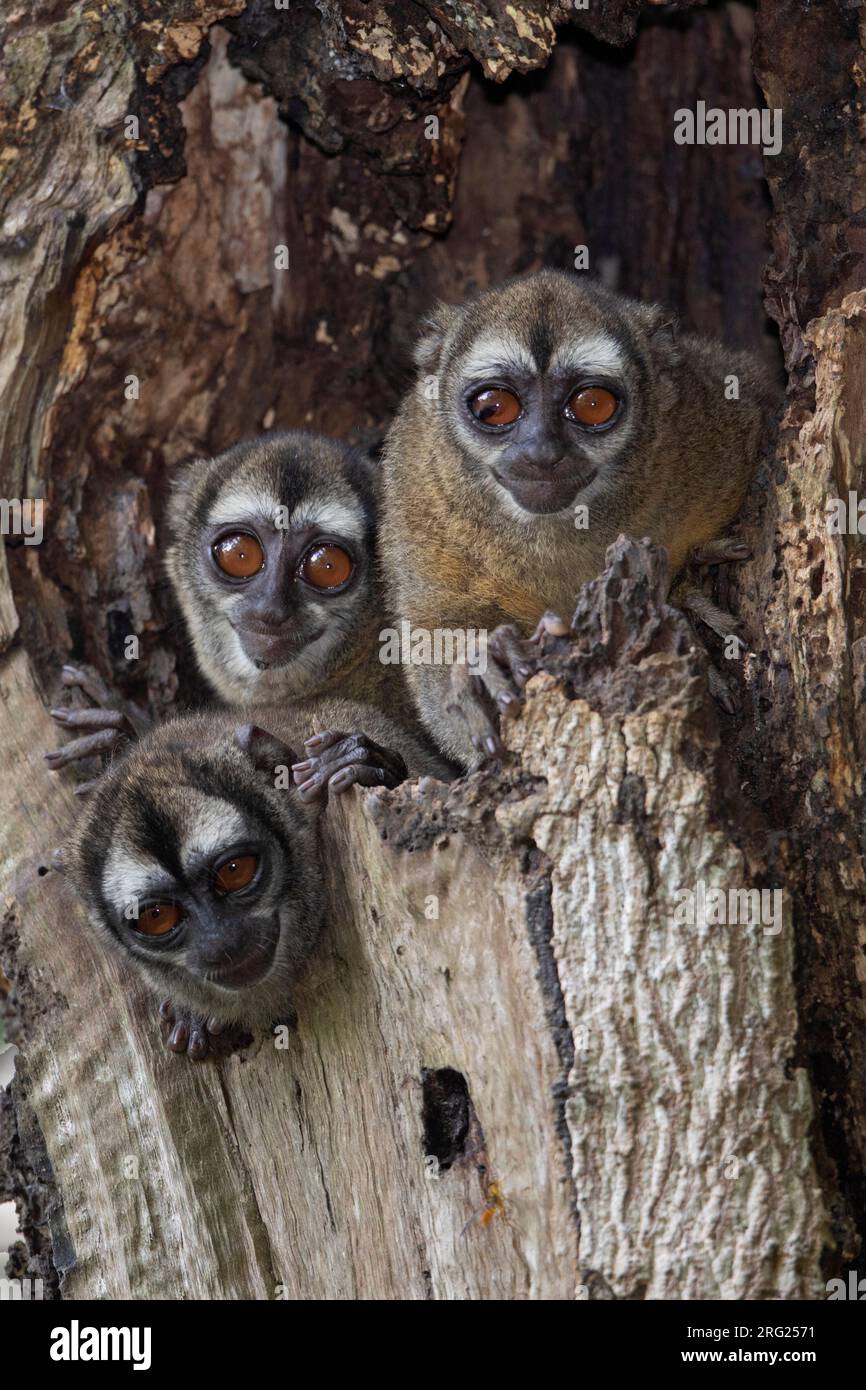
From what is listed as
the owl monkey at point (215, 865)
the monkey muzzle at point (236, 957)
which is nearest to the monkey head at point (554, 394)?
the owl monkey at point (215, 865)

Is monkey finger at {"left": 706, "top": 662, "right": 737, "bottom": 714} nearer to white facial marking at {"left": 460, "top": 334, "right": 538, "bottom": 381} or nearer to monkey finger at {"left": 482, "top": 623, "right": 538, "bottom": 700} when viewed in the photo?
monkey finger at {"left": 482, "top": 623, "right": 538, "bottom": 700}

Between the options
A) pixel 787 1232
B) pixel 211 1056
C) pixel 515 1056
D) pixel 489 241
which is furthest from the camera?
pixel 489 241

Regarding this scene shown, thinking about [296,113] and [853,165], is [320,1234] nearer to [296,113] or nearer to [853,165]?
[853,165]

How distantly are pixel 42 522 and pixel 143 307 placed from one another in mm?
962

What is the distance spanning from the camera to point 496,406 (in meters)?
4.68

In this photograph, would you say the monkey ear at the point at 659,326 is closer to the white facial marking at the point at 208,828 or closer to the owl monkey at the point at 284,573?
the owl monkey at the point at 284,573

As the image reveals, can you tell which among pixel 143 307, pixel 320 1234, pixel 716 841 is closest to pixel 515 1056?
pixel 716 841

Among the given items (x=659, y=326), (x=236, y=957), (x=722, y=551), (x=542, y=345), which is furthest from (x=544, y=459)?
(x=236, y=957)

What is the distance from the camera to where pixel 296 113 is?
18.1 ft

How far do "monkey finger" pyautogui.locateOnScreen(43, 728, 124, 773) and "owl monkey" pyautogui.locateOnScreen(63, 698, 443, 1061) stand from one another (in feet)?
1.17

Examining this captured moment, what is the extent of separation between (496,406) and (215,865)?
5.70 feet

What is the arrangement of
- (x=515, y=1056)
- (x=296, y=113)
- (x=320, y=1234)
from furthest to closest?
(x=296, y=113) → (x=320, y=1234) → (x=515, y=1056)

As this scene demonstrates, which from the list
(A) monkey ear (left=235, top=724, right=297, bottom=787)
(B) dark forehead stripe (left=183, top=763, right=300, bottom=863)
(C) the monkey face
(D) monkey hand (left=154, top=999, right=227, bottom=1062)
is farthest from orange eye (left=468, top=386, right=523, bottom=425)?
(D) monkey hand (left=154, top=999, right=227, bottom=1062)

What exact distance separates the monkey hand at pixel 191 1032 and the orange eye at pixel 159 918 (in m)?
0.32
